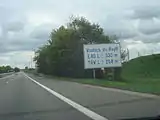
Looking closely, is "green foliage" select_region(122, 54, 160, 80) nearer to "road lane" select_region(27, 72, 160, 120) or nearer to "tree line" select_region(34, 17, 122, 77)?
"tree line" select_region(34, 17, 122, 77)

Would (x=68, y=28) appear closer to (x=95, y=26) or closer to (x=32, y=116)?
(x=95, y=26)

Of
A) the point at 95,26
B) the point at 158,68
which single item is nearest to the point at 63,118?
the point at 95,26

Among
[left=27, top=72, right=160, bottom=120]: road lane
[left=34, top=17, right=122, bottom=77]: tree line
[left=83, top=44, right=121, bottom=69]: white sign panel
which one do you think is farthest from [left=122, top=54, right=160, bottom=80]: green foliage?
[left=27, top=72, right=160, bottom=120]: road lane

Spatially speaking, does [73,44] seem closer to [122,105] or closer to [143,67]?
[143,67]

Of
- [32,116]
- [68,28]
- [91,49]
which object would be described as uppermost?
[68,28]

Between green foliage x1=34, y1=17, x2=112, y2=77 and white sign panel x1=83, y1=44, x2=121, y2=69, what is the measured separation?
804 inches

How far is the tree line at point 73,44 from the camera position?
2744 inches

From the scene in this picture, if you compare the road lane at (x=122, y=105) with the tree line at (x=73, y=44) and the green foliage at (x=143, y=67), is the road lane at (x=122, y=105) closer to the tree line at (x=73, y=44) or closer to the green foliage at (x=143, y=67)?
the tree line at (x=73, y=44)

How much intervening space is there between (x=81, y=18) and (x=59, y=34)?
5.43 metres

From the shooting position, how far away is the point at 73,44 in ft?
229

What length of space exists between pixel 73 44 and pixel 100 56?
22.7 m

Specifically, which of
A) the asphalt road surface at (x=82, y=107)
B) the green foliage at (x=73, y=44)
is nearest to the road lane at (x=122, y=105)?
the asphalt road surface at (x=82, y=107)

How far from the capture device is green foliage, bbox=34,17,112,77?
69.7 metres

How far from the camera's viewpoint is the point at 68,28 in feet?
245
